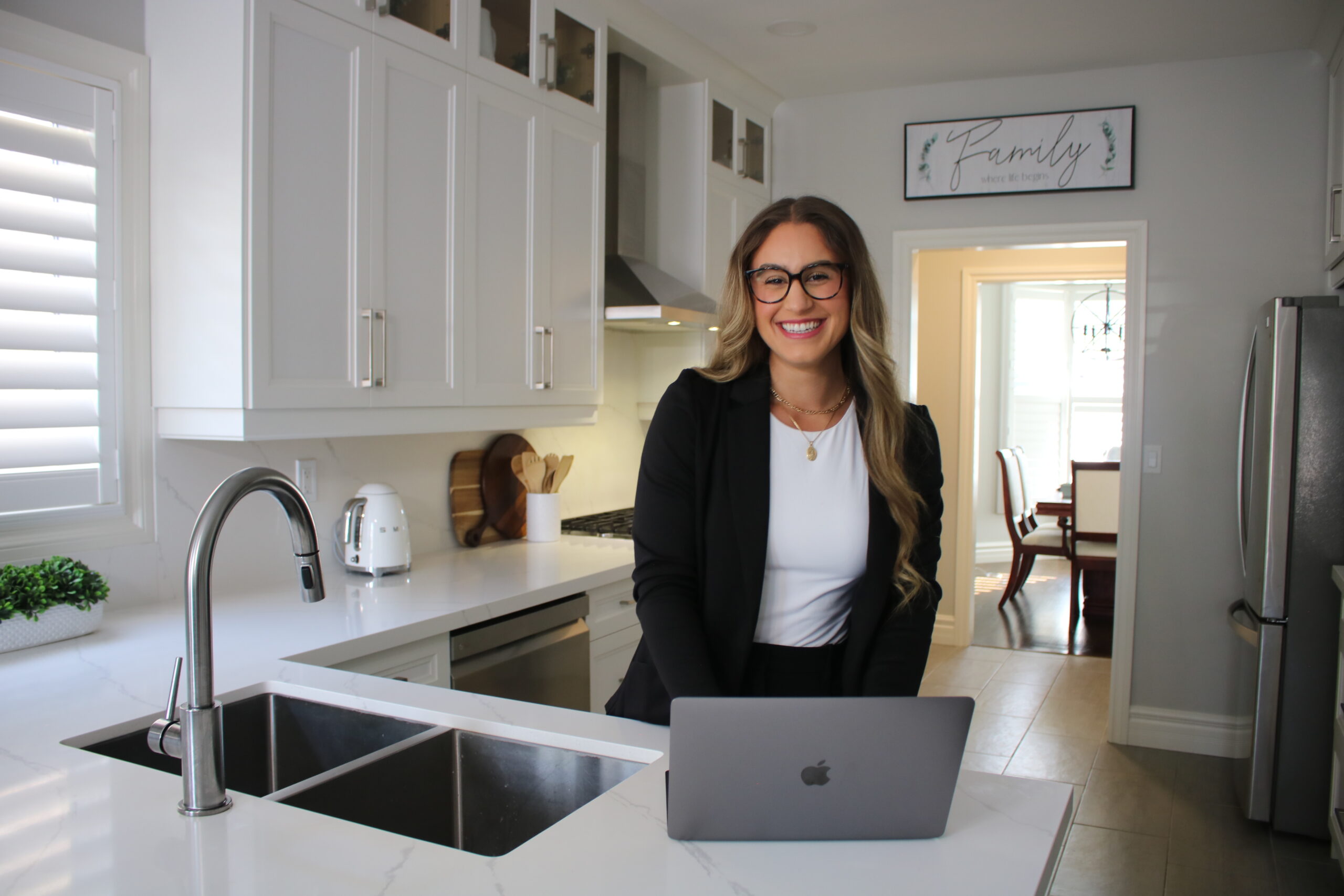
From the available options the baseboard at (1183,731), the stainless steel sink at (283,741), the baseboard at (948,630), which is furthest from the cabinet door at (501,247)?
the baseboard at (948,630)

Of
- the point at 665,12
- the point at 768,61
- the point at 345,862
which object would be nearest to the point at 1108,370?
the point at 768,61

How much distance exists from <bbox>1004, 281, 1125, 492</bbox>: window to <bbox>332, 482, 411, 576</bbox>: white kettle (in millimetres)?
6628

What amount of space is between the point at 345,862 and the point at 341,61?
5.97 feet

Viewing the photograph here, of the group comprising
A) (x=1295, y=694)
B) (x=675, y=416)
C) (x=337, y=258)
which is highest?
(x=337, y=258)

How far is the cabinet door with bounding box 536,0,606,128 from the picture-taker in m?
2.93

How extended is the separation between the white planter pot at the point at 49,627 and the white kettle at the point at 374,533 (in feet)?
2.24

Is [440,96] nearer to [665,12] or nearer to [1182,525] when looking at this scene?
[665,12]

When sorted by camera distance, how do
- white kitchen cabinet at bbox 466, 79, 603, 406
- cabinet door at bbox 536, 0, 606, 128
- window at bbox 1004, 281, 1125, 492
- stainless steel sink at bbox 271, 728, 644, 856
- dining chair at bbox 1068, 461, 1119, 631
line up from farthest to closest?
window at bbox 1004, 281, 1125, 492 < dining chair at bbox 1068, 461, 1119, 631 < cabinet door at bbox 536, 0, 606, 128 < white kitchen cabinet at bbox 466, 79, 603, 406 < stainless steel sink at bbox 271, 728, 644, 856

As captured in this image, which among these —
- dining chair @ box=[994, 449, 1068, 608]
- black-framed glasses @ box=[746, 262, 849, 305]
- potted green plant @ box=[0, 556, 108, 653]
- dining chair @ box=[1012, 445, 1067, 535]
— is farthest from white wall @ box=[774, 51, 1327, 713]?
potted green plant @ box=[0, 556, 108, 653]

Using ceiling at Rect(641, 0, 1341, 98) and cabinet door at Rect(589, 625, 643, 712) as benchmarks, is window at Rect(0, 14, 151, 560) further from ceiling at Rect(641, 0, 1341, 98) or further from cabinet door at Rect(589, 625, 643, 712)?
ceiling at Rect(641, 0, 1341, 98)

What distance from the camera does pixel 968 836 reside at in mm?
1088

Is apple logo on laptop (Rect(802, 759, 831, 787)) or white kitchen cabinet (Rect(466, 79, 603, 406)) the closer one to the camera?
apple logo on laptop (Rect(802, 759, 831, 787))

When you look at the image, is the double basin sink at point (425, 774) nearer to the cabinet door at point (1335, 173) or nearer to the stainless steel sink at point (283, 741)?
the stainless steel sink at point (283, 741)

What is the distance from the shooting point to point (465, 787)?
1496mm
